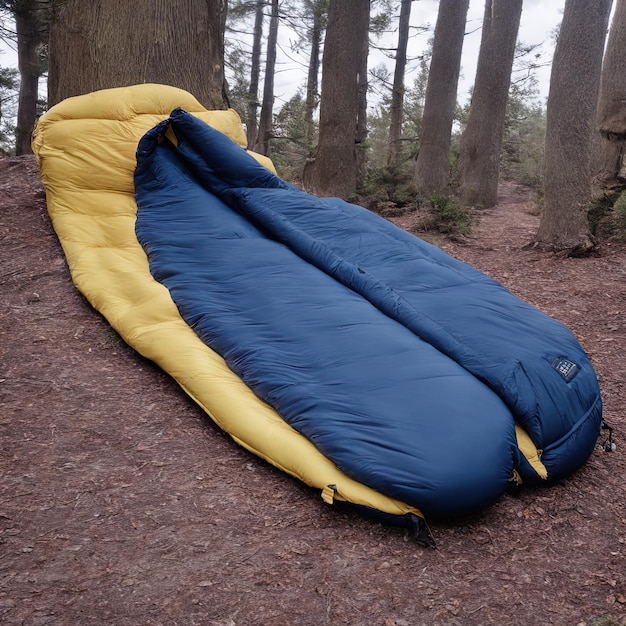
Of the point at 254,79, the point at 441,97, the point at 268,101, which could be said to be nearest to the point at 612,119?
the point at 441,97

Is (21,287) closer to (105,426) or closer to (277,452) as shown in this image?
(105,426)

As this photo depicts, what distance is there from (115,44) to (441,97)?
6347 millimetres

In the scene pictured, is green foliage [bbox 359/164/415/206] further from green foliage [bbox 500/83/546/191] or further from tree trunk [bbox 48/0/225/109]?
tree trunk [bbox 48/0/225/109]

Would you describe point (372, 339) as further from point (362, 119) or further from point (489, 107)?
point (362, 119)

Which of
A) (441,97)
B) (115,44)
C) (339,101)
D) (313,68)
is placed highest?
(313,68)

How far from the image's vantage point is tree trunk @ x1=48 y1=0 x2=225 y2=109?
5.40m

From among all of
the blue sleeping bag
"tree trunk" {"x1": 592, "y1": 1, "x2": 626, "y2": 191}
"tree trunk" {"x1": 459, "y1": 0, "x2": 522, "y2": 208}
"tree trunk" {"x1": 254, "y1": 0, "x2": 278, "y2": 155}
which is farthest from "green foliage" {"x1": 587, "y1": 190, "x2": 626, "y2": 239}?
"tree trunk" {"x1": 254, "y1": 0, "x2": 278, "y2": 155}

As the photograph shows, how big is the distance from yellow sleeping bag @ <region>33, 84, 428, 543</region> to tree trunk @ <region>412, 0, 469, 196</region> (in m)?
5.67

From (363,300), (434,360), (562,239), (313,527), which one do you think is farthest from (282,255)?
(562,239)

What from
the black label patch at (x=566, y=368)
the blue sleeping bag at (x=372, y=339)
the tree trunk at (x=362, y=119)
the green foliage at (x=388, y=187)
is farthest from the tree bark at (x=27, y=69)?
the black label patch at (x=566, y=368)

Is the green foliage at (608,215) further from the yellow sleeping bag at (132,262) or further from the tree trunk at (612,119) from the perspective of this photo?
the yellow sleeping bag at (132,262)

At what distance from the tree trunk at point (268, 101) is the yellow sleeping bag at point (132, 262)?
967 cm

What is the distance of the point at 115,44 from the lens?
5.41 metres

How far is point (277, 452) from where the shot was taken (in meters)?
2.81
